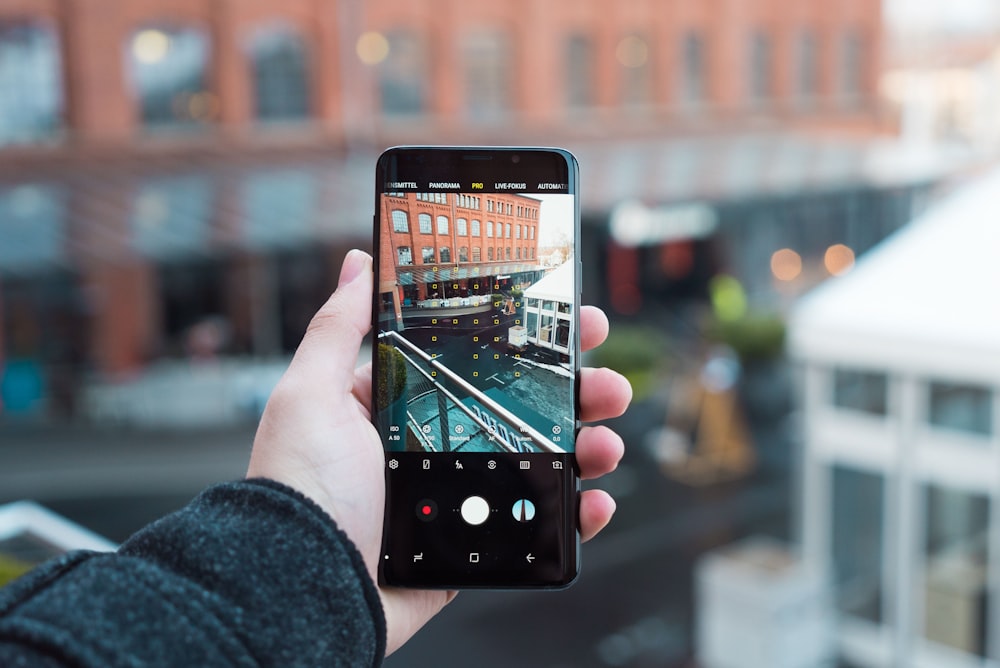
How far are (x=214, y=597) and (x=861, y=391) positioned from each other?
6530 millimetres

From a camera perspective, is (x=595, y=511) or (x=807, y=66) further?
(x=807, y=66)

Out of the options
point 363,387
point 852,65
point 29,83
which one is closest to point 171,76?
point 29,83

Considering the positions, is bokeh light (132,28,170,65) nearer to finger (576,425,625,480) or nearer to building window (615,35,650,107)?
building window (615,35,650,107)

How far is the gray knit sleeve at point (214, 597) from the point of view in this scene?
81 centimetres

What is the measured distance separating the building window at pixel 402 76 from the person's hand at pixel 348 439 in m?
14.5

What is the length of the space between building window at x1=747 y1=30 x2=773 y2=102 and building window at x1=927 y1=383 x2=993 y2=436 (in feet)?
46.5

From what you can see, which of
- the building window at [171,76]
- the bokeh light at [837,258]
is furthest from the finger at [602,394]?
the bokeh light at [837,258]

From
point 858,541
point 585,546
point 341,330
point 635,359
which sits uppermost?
point 341,330

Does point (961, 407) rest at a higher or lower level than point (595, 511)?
lower

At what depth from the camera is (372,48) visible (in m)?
15.2

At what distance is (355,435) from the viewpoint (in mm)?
1262

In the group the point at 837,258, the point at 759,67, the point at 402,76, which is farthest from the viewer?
the point at 759,67

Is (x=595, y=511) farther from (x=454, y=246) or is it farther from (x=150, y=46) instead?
(x=150, y=46)

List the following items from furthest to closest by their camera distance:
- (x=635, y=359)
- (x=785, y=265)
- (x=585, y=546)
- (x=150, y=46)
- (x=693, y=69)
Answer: (x=693, y=69)
(x=785, y=265)
(x=150, y=46)
(x=635, y=359)
(x=585, y=546)
